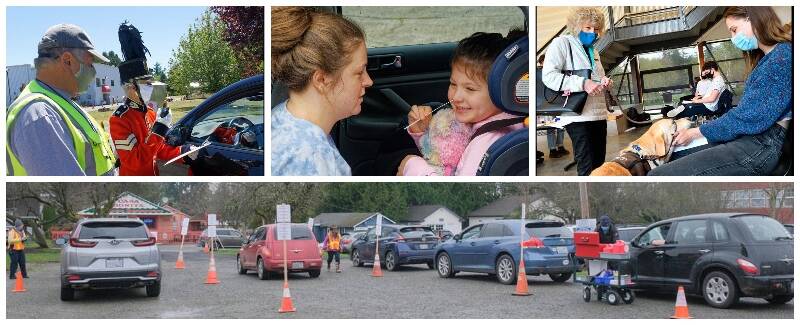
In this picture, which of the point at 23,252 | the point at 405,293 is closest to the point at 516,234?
the point at 405,293

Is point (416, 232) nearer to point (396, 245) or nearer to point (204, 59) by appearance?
point (396, 245)

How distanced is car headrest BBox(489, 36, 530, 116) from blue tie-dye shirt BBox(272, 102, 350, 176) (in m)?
1.52

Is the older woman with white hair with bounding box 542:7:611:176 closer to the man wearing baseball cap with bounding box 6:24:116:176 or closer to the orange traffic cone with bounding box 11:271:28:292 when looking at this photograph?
the man wearing baseball cap with bounding box 6:24:116:176

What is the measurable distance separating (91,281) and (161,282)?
0.63 meters

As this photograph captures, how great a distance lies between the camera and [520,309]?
33.3 feet

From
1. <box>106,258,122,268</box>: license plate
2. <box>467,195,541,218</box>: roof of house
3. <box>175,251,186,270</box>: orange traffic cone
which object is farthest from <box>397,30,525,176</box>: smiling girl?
<box>106,258,122,268</box>: license plate

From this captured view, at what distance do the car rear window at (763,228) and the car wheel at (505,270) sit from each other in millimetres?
2124

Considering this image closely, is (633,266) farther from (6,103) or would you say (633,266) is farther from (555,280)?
(6,103)

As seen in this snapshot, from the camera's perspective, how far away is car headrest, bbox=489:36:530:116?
9.91 metres

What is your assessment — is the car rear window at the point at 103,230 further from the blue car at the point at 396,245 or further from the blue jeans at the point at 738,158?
the blue jeans at the point at 738,158

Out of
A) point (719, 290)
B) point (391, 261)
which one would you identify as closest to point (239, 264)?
point (391, 261)

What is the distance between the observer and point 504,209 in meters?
10.5

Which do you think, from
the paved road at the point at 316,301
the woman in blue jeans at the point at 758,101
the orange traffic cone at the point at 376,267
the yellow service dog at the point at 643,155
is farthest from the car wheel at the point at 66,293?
the woman in blue jeans at the point at 758,101

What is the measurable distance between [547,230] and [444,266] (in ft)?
3.54
